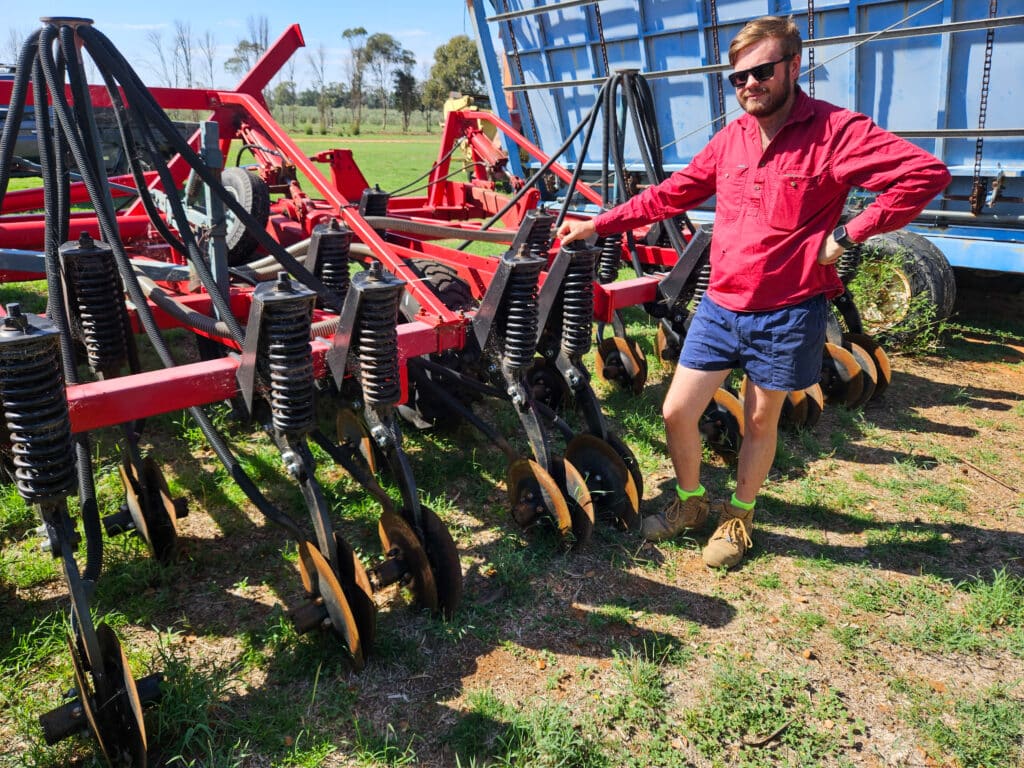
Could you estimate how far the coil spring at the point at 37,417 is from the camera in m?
1.71

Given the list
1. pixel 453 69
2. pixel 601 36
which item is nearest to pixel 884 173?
pixel 601 36

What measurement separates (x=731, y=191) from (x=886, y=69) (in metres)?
3.35

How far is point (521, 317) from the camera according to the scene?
279 cm

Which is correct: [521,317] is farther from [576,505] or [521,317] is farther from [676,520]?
[676,520]

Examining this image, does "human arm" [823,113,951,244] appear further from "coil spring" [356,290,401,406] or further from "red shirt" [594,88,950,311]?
"coil spring" [356,290,401,406]

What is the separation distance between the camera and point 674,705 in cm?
216

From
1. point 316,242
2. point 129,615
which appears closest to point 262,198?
point 316,242

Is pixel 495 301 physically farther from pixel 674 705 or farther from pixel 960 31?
pixel 960 31

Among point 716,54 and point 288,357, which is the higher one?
point 716,54

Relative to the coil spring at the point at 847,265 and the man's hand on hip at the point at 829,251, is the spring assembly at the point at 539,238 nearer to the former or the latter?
the man's hand on hip at the point at 829,251

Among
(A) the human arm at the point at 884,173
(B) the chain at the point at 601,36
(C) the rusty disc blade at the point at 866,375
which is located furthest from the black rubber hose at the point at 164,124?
(B) the chain at the point at 601,36

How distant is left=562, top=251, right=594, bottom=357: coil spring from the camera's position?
9.49 feet

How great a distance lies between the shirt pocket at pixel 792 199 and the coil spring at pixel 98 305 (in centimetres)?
212

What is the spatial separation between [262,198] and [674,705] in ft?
10.2
